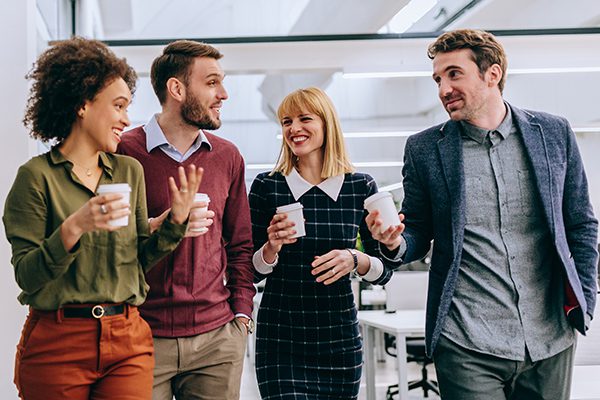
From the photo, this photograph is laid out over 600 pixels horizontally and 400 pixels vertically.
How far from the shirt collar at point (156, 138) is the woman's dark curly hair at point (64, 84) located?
1.26 ft

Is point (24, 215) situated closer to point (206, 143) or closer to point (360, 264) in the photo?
point (206, 143)

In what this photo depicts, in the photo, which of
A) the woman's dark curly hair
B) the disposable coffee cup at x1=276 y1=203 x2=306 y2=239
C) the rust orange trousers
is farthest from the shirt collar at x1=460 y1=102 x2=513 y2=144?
the rust orange trousers

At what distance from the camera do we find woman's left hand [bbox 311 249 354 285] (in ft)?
6.41

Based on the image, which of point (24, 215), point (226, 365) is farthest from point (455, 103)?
point (24, 215)

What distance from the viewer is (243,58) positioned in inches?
261

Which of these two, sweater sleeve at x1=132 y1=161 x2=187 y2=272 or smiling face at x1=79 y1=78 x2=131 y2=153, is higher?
smiling face at x1=79 y1=78 x2=131 y2=153

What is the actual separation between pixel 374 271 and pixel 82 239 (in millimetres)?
961

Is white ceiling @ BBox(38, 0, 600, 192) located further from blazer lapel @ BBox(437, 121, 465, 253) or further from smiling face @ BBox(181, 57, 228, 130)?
blazer lapel @ BBox(437, 121, 465, 253)

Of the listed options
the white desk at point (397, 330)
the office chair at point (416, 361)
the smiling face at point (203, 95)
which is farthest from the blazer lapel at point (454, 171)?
the office chair at point (416, 361)

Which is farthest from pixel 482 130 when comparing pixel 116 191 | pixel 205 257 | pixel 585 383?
pixel 585 383

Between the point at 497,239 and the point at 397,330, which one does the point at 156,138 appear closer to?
the point at 497,239

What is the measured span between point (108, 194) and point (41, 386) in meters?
0.48

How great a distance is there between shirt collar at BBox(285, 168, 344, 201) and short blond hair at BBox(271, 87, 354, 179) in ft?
0.07

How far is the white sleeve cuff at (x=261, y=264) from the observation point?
2.09 metres
